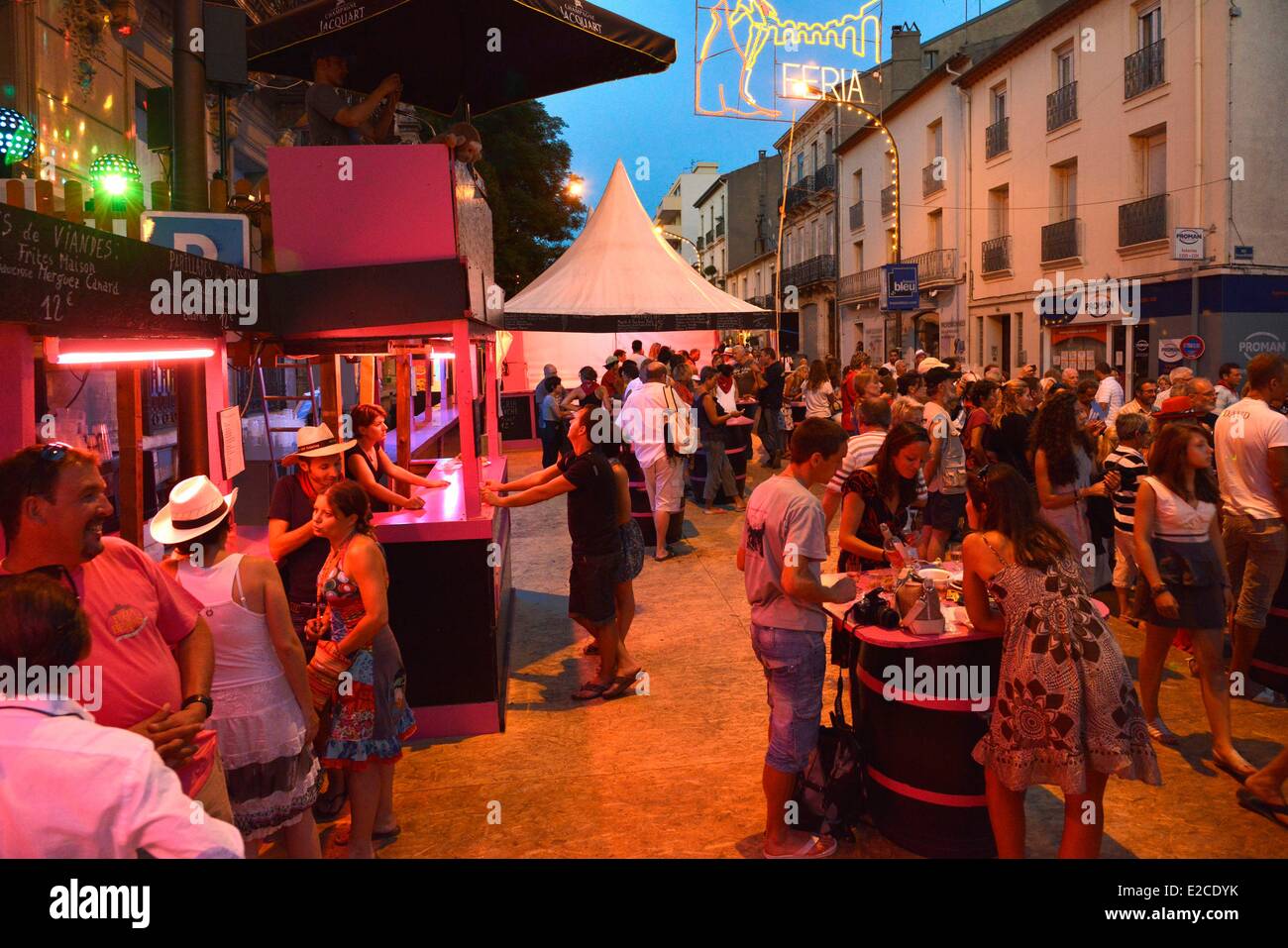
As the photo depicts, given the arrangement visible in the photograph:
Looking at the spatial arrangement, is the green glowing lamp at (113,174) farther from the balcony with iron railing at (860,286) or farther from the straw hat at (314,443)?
the balcony with iron railing at (860,286)

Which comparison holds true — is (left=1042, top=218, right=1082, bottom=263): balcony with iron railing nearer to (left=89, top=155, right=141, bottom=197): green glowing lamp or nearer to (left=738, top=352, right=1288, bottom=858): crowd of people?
(left=738, top=352, right=1288, bottom=858): crowd of people

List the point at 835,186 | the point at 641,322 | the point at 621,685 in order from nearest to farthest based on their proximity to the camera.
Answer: the point at 621,685 → the point at 641,322 → the point at 835,186

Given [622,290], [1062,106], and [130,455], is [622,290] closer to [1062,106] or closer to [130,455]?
[130,455]

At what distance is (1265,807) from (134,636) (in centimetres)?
465

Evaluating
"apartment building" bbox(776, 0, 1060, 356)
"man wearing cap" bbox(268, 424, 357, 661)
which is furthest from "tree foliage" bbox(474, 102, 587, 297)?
"man wearing cap" bbox(268, 424, 357, 661)

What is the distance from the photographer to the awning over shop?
15.0 meters

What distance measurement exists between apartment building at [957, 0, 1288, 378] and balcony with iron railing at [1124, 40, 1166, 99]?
0.03 metres

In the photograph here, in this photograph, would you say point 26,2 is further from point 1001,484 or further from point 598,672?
point 1001,484

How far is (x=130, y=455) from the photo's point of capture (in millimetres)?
4336

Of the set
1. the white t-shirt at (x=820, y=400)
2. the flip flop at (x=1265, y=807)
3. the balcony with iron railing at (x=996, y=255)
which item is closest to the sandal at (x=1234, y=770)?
the flip flop at (x=1265, y=807)

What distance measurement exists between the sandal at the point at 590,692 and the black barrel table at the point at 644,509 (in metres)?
3.62

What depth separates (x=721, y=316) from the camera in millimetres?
14961

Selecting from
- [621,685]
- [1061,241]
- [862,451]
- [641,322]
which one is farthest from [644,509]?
[1061,241]
